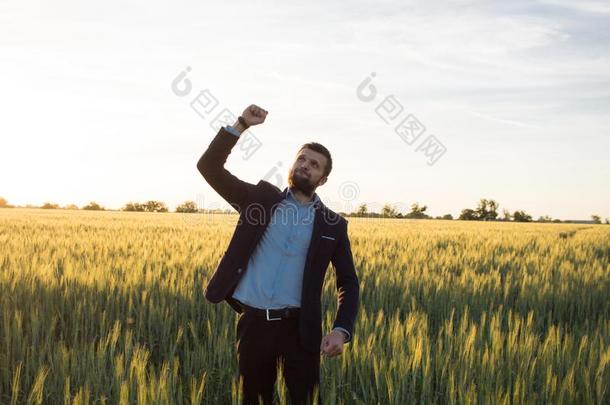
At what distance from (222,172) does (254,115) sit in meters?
0.33

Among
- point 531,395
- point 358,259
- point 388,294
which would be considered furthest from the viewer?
point 358,259

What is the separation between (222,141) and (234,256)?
1.84ft

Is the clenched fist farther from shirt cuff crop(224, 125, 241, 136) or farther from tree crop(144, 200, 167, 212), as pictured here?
tree crop(144, 200, 167, 212)

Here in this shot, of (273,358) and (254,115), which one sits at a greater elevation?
(254,115)

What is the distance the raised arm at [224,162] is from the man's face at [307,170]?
10.4 inches

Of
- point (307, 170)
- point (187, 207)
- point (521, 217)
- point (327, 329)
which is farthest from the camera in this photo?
point (521, 217)

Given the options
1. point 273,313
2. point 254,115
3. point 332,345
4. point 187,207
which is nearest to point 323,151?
point 254,115

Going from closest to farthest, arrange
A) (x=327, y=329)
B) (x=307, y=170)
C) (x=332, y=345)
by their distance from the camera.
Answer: (x=332, y=345), (x=307, y=170), (x=327, y=329)

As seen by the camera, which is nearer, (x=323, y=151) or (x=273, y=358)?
(x=273, y=358)

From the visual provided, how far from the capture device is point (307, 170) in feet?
8.63

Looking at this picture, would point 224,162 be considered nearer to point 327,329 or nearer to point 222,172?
point 222,172

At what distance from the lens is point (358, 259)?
8.23m

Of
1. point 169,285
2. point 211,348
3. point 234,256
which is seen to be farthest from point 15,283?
point 234,256

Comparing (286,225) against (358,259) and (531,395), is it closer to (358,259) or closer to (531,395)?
(531,395)
